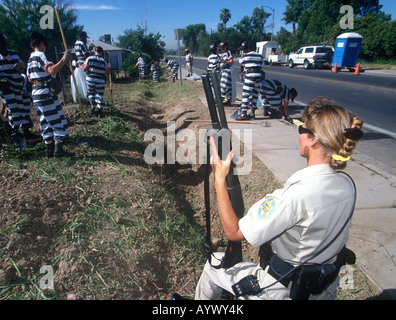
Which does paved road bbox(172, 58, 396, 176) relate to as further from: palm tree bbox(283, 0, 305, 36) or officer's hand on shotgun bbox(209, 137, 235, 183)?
palm tree bbox(283, 0, 305, 36)

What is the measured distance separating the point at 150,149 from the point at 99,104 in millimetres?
2002

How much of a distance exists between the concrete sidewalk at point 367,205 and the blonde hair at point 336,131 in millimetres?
1607

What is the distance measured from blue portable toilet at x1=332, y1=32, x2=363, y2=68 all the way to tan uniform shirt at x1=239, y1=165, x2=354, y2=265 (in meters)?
24.7

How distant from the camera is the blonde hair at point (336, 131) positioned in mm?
1314

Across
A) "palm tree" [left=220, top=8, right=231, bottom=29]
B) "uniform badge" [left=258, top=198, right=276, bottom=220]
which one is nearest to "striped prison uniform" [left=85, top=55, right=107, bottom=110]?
"uniform badge" [left=258, top=198, right=276, bottom=220]

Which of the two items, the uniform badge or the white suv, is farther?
the white suv

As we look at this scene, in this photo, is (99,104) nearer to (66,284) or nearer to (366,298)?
(66,284)

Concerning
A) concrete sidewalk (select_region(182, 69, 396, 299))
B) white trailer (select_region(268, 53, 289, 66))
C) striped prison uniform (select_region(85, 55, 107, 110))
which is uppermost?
striped prison uniform (select_region(85, 55, 107, 110))

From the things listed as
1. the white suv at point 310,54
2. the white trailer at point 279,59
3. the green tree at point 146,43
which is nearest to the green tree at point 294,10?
the white trailer at point 279,59

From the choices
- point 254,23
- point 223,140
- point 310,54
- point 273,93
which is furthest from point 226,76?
point 254,23

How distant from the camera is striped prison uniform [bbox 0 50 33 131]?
478 centimetres

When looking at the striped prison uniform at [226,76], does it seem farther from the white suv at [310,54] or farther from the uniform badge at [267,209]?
the white suv at [310,54]

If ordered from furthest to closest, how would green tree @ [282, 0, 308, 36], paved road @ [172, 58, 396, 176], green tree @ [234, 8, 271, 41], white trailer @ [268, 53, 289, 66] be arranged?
green tree @ [234, 8, 271, 41] → green tree @ [282, 0, 308, 36] → white trailer @ [268, 53, 289, 66] → paved road @ [172, 58, 396, 176]

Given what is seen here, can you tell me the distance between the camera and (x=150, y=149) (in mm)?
5754
